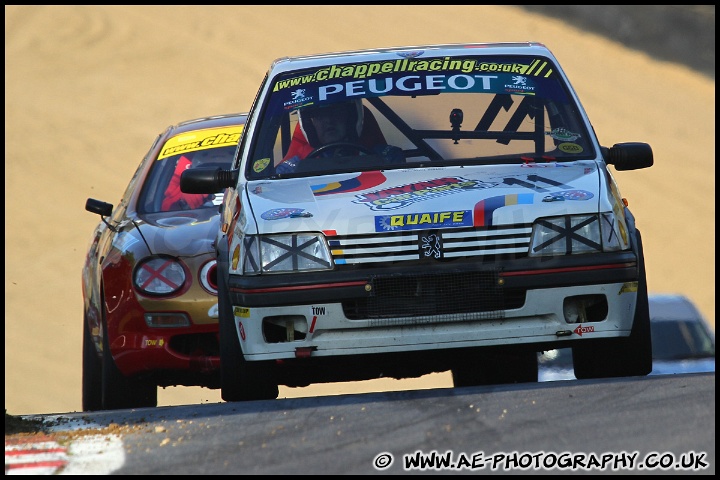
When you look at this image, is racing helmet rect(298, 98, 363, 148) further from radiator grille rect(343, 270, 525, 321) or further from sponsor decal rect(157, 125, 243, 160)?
sponsor decal rect(157, 125, 243, 160)

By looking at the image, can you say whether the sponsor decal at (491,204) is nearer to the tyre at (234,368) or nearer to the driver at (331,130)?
the driver at (331,130)

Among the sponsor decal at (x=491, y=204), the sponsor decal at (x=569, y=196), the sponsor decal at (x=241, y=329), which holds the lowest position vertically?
the sponsor decal at (x=241, y=329)

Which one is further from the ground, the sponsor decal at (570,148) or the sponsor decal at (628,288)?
the sponsor decal at (570,148)

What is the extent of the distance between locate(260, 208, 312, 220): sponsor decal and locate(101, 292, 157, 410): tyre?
181 centimetres

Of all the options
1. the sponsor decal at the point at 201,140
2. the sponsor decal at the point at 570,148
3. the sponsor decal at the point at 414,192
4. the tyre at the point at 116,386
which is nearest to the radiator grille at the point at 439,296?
the sponsor decal at the point at 414,192

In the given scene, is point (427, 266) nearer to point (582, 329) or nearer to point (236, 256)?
point (582, 329)

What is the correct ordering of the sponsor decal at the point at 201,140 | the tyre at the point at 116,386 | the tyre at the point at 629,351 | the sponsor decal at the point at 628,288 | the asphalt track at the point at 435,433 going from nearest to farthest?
the asphalt track at the point at 435,433 < the sponsor decal at the point at 628,288 < the tyre at the point at 629,351 < the tyre at the point at 116,386 < the sponsor decal at the point at 201,140

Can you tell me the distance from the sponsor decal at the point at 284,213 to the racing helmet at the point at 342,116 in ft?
3.04

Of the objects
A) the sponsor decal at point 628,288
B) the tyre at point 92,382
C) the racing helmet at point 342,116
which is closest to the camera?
the sponsor decal at point 628,288

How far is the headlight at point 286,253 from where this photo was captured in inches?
253

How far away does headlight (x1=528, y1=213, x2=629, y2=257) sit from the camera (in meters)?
6.45

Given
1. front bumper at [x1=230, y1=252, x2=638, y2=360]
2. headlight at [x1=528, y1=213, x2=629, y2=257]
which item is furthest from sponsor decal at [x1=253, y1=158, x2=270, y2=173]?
headlight at [x1=528, y1=213, x2=629, y2=257]

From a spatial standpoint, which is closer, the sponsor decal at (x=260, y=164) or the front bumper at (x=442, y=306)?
the front bumper at (x=442, y=306)

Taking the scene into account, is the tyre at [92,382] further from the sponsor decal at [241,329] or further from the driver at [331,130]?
the sponsor decal at [241,329]
